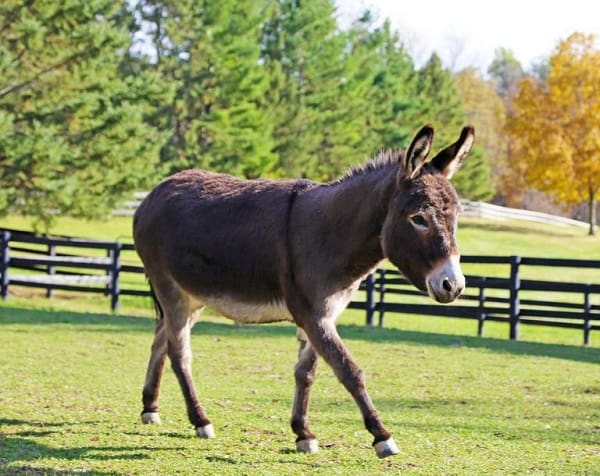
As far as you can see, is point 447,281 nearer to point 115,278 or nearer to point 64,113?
point 115,278

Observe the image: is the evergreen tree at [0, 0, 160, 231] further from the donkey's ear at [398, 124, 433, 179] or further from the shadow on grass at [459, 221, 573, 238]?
the shadow on grass at [459, 221, 573, 238]

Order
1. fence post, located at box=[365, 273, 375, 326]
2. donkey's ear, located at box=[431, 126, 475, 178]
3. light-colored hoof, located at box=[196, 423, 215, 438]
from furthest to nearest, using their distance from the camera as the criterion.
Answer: fence post, located at box=[365, 273, 375, 326]
light-colored hoof, located at box=[196, 423, 215, 438]
donkey's ear, located at box=[431, 126, 475, 178]

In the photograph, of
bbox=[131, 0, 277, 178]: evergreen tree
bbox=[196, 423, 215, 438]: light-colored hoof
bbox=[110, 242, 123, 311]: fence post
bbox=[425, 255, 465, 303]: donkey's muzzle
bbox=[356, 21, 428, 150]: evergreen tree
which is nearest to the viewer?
bbox=[425, 255, 465, 303]: donkey's muzzle

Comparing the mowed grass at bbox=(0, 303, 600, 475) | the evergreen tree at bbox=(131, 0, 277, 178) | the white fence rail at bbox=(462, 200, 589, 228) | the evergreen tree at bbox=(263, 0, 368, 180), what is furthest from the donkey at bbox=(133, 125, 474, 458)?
the white fence rail at bbox=(462, 200, 589, 228)

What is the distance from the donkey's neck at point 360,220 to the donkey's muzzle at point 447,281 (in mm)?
655

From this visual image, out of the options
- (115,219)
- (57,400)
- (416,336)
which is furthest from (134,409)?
(115,219)

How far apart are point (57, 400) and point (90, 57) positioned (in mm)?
18173

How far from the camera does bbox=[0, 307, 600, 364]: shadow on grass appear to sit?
46.7ft

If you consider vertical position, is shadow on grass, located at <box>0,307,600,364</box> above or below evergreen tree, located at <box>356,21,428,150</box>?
below

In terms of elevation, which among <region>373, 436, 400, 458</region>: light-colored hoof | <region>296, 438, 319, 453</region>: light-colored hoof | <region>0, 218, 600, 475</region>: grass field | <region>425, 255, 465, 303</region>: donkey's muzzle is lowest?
<region>0, 218, 600, 475</region>: grass field

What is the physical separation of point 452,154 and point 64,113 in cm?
2041

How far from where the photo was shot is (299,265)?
595cm

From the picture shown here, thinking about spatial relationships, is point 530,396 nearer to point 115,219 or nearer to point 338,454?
point 338,454

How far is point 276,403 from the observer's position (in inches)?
327
